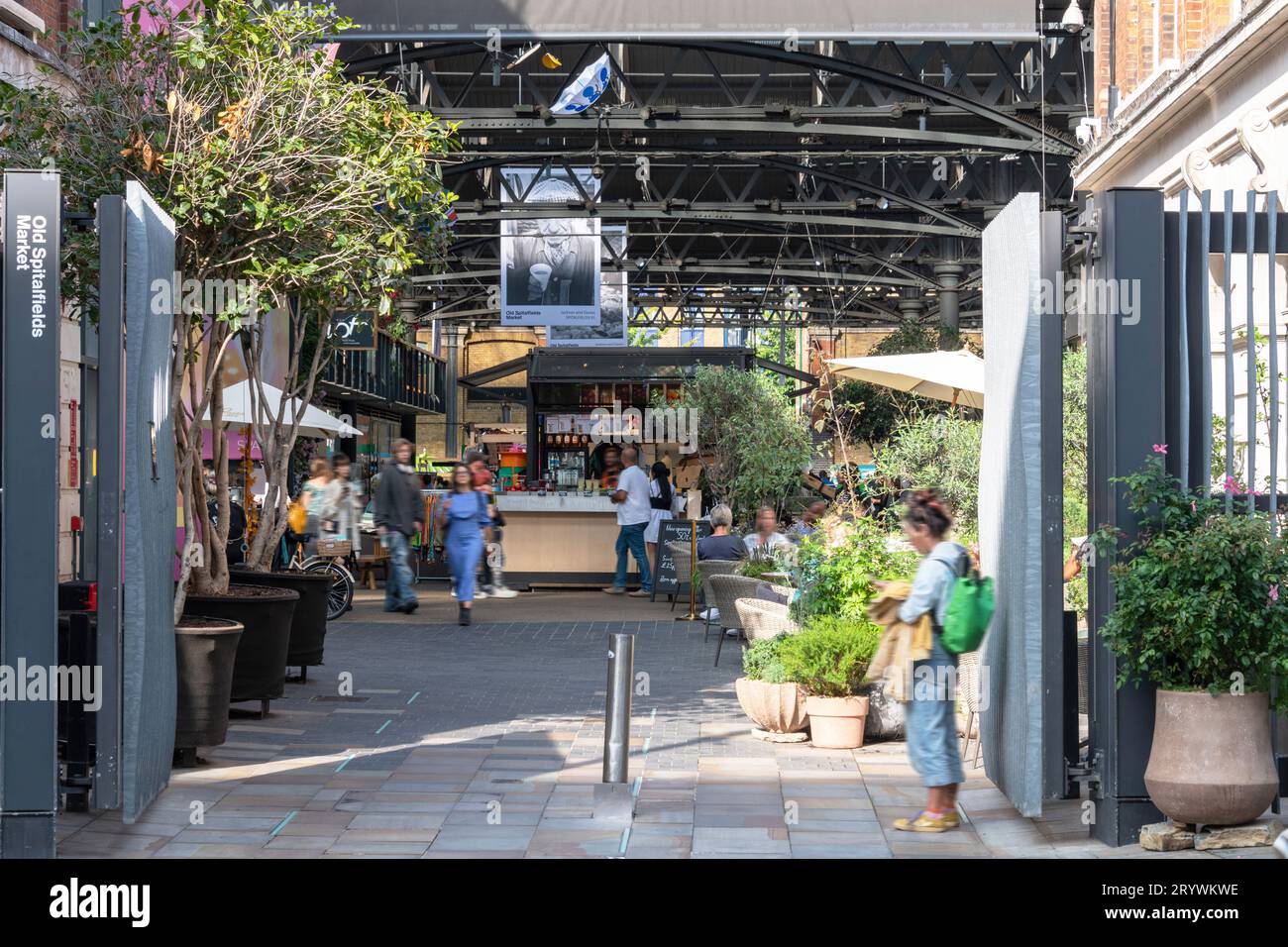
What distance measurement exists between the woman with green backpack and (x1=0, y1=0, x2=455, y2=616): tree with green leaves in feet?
12.7

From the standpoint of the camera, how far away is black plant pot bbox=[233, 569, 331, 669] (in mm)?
9953

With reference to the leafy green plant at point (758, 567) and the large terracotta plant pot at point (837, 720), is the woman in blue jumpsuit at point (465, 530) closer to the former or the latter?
the leafy green plant at point (758, 567)

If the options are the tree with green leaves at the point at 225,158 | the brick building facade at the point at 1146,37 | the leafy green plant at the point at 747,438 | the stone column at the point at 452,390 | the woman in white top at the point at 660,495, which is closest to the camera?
the tree with green leaves at the point at 225,158

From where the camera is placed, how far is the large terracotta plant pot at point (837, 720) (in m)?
8.24

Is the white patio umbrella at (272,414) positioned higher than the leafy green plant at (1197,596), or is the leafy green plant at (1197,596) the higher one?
the white patio umbrella at (272,414)

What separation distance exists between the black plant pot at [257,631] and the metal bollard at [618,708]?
2799mm

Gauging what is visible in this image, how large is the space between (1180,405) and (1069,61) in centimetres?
1628

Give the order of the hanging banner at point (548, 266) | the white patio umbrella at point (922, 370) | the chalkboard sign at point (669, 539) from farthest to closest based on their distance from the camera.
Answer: the hanging banner at point (548, 266), the chalkboard sign at point (669, 539), the white patio umbrella at point (922, 370)

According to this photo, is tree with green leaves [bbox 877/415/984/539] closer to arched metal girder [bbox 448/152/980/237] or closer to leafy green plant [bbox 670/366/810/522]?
leafy green plant [bbox 670/366/810/522]

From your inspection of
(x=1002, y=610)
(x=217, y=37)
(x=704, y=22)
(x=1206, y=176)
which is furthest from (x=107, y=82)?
(x=1206, y=176)

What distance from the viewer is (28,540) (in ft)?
18.1

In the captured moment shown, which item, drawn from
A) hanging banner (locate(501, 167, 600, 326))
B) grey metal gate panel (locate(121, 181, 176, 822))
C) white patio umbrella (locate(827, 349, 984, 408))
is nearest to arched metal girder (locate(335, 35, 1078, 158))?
hanging banner (locate(501, 167, 600, 326))


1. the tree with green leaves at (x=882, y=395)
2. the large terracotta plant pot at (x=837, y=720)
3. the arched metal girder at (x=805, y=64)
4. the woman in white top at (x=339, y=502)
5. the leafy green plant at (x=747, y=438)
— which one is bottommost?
the large terracotta plant pot at (x=837, y=720)

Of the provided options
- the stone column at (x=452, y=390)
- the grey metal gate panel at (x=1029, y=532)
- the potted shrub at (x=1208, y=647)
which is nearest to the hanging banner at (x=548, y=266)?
the grey metal gate panel at (x=1029, y=532)
